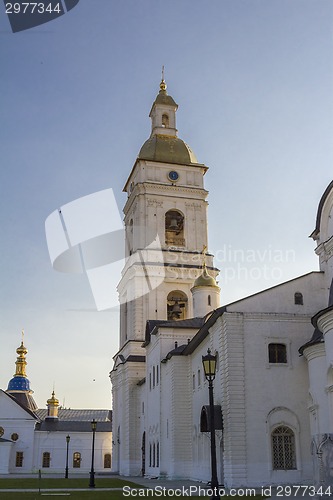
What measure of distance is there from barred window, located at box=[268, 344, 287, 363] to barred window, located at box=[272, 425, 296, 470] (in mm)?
2958

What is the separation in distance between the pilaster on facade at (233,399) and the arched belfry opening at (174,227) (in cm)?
2408

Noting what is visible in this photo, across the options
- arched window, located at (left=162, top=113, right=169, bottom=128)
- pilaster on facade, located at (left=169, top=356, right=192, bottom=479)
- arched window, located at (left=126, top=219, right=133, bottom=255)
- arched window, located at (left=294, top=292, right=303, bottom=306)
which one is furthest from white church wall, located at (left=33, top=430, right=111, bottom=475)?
arched window, located at (left=294, top=292, right=303, bottom=306)

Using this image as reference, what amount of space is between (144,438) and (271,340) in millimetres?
20427

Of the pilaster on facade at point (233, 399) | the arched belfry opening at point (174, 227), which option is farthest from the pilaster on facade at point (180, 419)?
the arched belfry opening at point (174, 227)

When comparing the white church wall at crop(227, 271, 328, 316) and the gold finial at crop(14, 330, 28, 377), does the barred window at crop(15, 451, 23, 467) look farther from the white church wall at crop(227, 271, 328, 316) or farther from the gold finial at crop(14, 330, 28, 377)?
the white church wall at crop(227, 271, 328, 316)

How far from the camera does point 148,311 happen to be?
48688mm

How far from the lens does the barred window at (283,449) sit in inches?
1059

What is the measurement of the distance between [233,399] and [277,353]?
312 cm

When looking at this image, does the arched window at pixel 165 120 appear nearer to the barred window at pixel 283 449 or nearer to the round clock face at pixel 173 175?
the round clock face at pixel 173 175

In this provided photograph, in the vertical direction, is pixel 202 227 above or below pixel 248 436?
above

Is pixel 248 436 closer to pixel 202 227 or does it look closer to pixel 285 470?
pixel 285 470

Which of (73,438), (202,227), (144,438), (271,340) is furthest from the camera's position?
(73,438)

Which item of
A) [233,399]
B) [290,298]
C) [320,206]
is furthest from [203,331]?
[320,206]

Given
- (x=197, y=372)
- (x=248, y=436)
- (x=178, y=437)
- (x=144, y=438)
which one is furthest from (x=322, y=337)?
(x=144, y=438)
